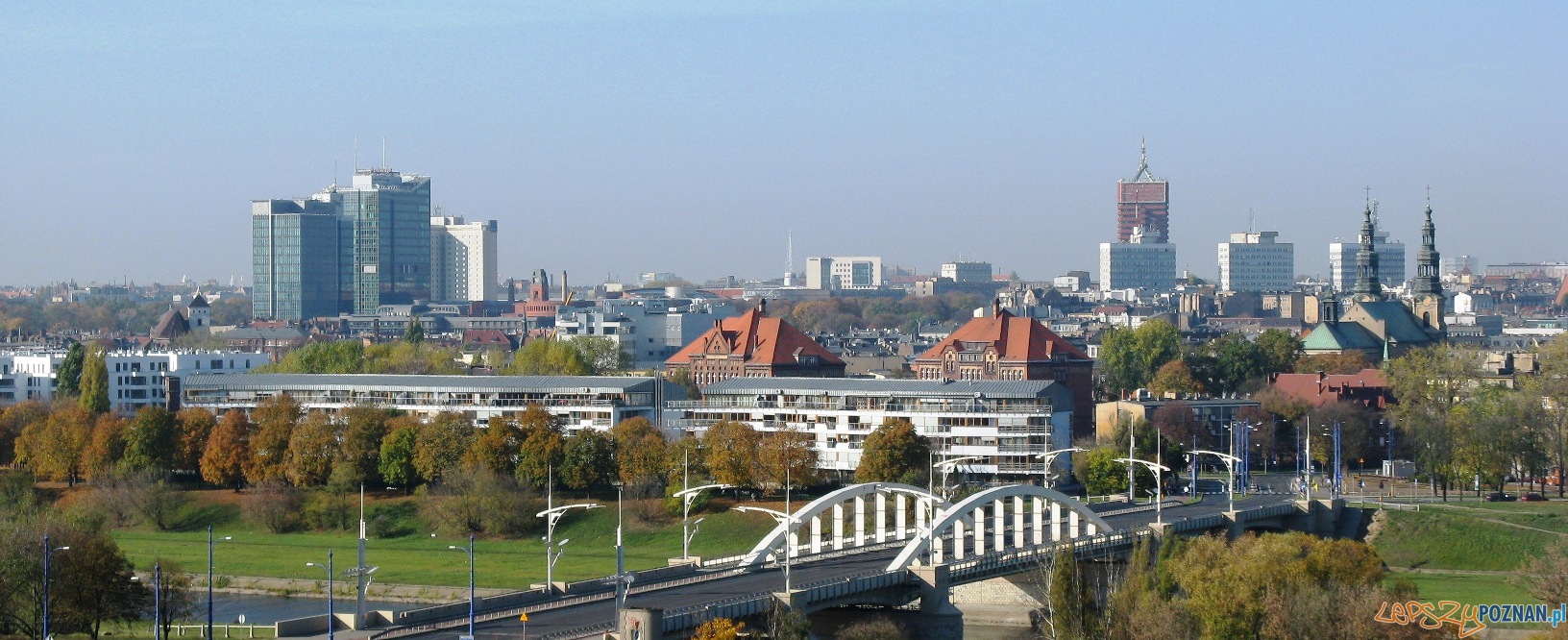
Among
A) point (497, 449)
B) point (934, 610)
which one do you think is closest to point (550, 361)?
point (497, 449)

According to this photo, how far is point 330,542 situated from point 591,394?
20.7 meters

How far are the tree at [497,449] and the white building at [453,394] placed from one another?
29.7ft

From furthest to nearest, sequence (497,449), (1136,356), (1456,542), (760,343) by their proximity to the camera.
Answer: (1136,356)
(760,343)
(497,449)
(1456,542)

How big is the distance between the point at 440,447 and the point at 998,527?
A: 1261 inches

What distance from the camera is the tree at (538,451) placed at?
101000 mm

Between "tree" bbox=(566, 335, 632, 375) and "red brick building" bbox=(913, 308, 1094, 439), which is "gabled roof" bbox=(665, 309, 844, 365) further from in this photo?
"tree" bbox=(566, 335, 632, 375)

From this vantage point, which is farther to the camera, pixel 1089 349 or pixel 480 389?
pixel 1089 349

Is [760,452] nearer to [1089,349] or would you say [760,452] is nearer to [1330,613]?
[1330,613]

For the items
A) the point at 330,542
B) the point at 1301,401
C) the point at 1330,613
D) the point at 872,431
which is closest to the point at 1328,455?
the point at 1301,401

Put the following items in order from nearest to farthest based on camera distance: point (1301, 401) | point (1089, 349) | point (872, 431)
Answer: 1. point (872, 431)
2. point (1301, 401)
3. point (1089, 349)

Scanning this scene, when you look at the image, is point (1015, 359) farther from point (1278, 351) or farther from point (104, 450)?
point (104, 450)

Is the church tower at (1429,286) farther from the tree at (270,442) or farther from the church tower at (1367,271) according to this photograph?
the tree at (270,442)

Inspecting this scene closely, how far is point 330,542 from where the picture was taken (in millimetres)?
97562

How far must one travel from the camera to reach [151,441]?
11088 centimetres
